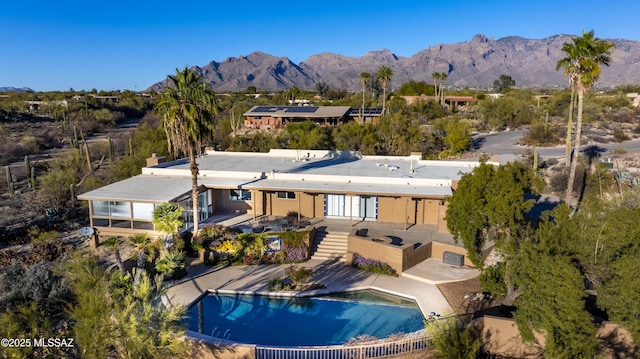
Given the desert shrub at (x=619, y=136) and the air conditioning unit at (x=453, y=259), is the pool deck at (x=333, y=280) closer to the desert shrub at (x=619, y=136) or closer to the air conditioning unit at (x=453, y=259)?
the air conditioning unit at (x=453, y=259)

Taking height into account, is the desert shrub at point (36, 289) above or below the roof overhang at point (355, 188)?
below

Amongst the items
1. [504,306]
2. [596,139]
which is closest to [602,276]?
[504,306]

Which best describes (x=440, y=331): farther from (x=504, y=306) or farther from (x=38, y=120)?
(x=38, y=120)

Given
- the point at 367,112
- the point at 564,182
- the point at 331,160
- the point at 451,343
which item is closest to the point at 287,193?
the point at 331,160

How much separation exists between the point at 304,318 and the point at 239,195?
36.3 ft

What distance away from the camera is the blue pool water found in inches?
580

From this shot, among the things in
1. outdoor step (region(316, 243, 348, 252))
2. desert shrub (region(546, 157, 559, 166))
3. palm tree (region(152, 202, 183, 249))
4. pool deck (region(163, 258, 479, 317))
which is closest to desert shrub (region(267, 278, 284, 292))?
pool deck (region(163, 258, 479, 317))

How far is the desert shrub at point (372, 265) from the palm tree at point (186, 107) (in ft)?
29.0

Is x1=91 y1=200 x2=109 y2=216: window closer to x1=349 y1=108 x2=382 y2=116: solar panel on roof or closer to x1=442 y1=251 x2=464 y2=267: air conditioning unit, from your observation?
x1=442 y1=251 x2=464 y2=267: air conditioning unit

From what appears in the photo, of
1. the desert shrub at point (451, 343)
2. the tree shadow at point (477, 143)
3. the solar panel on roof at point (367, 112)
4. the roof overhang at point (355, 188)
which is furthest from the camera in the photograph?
the solar panel on roof at point (367, 112)

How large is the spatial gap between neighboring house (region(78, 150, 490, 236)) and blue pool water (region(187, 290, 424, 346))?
655 cm

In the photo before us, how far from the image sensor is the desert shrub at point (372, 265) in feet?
64.3

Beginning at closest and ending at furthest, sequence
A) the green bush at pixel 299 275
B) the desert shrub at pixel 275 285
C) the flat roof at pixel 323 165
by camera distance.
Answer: the desert shrub at pixel 275 285 → the green bush at pixel 299 275 → the flat roof at pixel 323 165

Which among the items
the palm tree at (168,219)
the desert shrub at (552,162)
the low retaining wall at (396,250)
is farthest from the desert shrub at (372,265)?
the desert shrub at (552,162)
